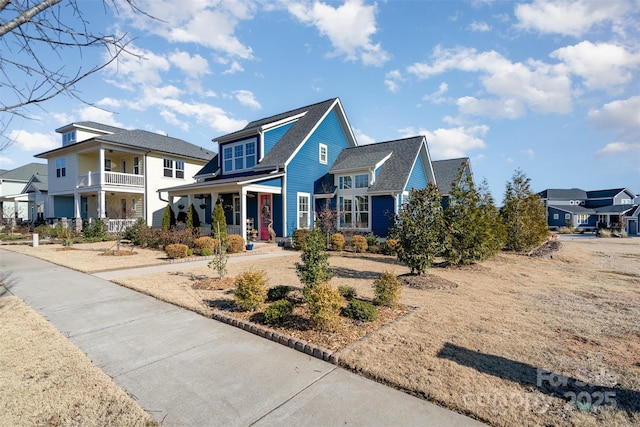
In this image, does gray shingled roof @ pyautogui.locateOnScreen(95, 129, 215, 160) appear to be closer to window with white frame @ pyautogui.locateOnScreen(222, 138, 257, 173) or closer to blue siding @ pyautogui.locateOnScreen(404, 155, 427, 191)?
window with white frame @ pyautogui.locateOnScreen(222, 138, 257, 173)

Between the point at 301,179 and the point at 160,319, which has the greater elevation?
the point at 301,179

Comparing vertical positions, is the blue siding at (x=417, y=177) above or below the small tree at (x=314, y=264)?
above

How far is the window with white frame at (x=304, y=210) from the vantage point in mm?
18969

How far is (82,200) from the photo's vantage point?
28.1 m

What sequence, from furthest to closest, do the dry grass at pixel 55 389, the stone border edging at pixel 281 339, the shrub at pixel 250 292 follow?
the shrub at pixel 250 292 → the stone border edging at pixel 281 339 → the dry grass at pixel 55 389

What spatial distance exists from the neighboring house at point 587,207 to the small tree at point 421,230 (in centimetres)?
4835

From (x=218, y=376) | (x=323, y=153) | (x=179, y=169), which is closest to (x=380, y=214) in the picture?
(x=323, y=153)

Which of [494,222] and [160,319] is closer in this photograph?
[160,319]

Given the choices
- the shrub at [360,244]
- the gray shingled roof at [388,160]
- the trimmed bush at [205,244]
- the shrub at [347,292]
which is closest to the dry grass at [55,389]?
the shrub at [347,292]

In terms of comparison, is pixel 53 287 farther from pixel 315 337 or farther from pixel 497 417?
pixel 497 417

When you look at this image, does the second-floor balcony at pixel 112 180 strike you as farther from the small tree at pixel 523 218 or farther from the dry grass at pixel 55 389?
the small tree at pixel 523 218

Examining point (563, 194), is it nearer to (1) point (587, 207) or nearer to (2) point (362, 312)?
(1) point (587, 207)

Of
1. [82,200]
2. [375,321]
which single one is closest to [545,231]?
[375,321]

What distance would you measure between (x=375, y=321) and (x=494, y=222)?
359 inches
